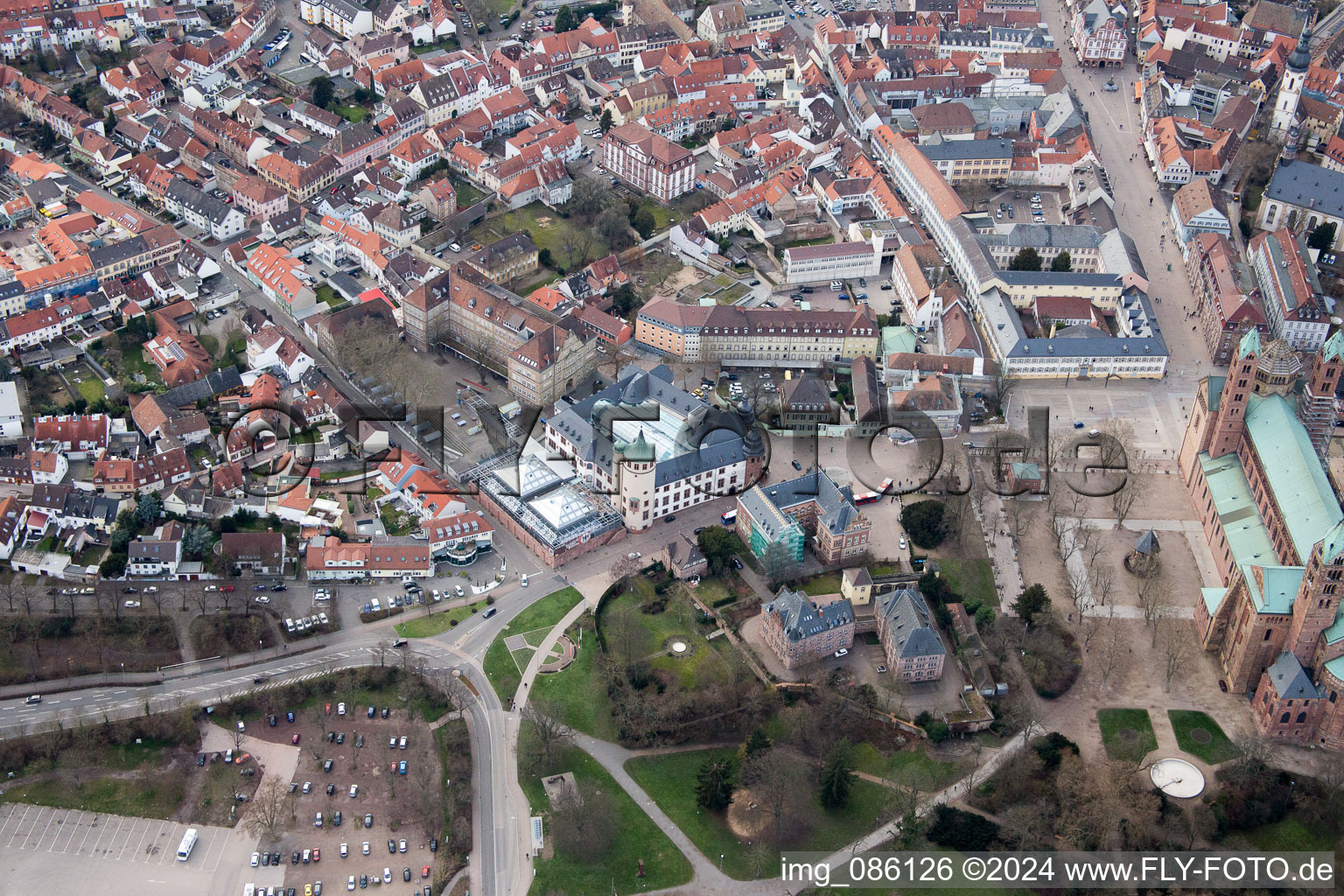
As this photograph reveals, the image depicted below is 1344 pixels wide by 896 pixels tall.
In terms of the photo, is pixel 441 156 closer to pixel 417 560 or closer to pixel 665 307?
pixel 665 307

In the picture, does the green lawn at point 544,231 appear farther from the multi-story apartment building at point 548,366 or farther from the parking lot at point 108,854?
the parking lot at point 108,854

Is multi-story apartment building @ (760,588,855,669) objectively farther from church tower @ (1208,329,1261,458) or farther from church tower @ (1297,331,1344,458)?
church tower @ (1297,331,1344,458)

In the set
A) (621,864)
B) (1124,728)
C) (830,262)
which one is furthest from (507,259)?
(1124,728)

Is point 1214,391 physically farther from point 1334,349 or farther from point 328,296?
point 328,296

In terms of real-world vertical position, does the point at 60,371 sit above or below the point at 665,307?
below

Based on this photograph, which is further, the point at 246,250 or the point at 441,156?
the point at 441,156

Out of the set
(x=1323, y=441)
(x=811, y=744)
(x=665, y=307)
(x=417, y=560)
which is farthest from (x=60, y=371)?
(x=1323, y=441)
